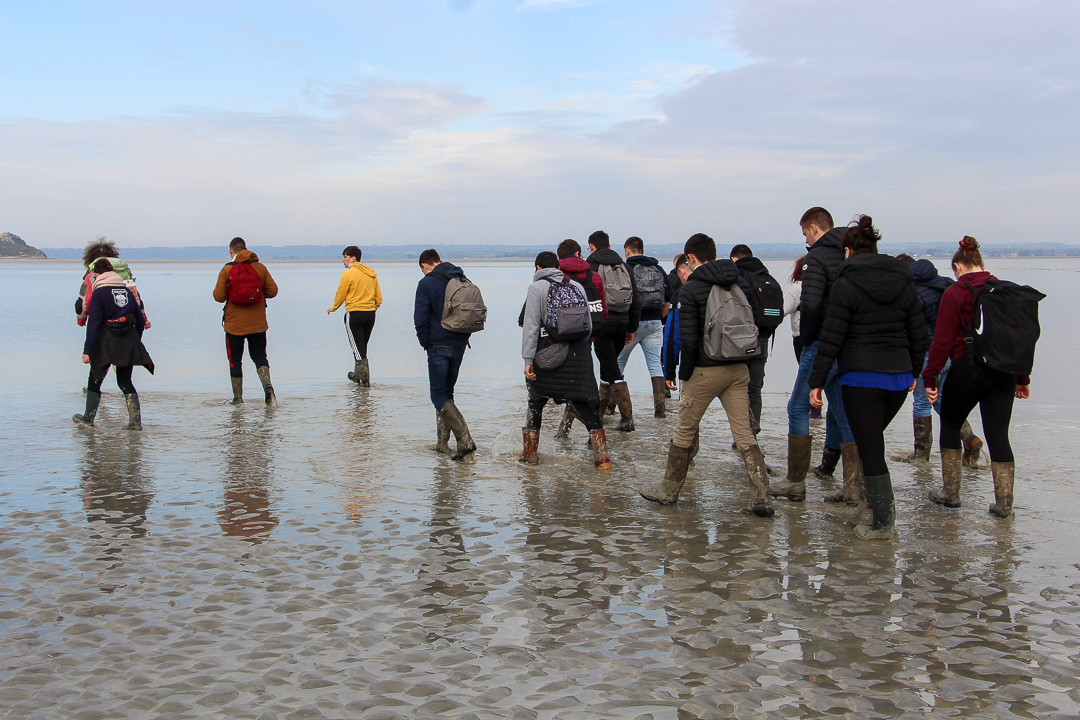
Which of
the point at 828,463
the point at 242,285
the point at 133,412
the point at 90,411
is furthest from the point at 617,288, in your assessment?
the point at 90,411

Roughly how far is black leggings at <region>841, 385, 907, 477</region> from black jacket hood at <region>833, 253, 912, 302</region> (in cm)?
63

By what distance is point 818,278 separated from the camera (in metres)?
5.95

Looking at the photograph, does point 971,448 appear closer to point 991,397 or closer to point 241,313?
point 991,397

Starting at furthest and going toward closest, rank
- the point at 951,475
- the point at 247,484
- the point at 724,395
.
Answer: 1. the point at 247,484
2. the point at 951,475
3. the point at 724,395

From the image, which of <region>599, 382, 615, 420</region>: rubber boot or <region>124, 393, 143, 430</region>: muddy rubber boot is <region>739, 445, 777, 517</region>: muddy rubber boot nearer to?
<region>599, 382, 615, 420</region>: rubber boot

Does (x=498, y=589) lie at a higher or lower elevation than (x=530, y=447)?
lower

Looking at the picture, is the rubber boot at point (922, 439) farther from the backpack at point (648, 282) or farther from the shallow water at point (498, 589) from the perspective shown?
the backpack at point (648, 282)

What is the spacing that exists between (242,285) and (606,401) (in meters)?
4.99

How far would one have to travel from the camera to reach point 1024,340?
5691 mm

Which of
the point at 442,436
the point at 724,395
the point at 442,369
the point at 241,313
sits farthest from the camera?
the point at 241,313

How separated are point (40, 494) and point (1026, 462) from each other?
878 centimetres

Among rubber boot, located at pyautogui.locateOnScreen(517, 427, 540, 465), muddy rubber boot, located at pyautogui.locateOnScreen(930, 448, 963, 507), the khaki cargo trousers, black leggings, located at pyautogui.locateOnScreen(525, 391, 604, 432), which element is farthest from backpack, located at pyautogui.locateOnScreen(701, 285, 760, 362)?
rubber boot, located at pyautogui.locateOnScreen(517, 427, 540, 465)

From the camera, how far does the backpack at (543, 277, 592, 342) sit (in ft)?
23.3

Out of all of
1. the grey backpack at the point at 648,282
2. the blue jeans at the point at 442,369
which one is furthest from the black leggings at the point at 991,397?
the blue jeans at the point at 442,369
